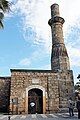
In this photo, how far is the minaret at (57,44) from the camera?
79.3 feet

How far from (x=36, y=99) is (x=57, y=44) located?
8449mm

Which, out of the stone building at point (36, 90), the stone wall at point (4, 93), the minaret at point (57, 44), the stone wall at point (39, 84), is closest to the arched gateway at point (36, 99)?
the stone building at point (36, 90)

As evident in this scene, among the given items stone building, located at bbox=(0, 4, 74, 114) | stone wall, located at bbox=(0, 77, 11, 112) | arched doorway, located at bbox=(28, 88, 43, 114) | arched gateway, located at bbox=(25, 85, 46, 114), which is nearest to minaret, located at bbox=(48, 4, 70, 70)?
stone building, located at bbox=(0, 4, 74, 114)

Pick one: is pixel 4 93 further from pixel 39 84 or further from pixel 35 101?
pixel 39 84

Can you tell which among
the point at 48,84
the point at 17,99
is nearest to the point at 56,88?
the point at 48,84

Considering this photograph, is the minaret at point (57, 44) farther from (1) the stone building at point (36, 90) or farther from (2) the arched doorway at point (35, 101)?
(2) the arched doorway at point (35, 101)

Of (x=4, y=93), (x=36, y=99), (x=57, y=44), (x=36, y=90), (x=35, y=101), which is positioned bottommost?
(x=35, y=101)

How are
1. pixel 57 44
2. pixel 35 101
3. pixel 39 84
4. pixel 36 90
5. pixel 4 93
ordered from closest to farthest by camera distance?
pixel 35 101
pixel 39 84
pixel 36 90
pixel 4 93
pixel 57 44

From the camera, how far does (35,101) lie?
65.9 feet

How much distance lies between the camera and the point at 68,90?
22.5m

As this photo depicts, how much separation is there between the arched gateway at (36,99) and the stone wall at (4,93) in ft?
11.5

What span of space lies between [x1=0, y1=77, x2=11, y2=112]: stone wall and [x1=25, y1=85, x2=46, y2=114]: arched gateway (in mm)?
3506

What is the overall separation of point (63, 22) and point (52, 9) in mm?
2563

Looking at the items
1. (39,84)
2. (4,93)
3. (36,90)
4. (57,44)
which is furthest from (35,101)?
(57,44)
